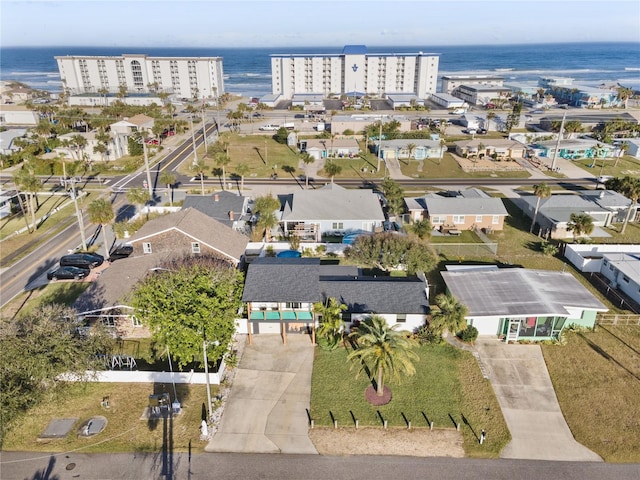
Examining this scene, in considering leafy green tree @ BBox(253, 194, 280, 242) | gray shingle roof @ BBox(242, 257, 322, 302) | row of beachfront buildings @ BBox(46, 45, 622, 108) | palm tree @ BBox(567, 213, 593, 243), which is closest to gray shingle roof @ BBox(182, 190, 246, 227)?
leafy green tree @ BBox(253, 194, 280, 242)

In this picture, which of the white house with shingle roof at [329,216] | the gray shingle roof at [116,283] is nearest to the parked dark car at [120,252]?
the gray shingle roof at [116,283]

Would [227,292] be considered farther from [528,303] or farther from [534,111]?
[534,111]

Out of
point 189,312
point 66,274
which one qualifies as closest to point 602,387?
point 189,312

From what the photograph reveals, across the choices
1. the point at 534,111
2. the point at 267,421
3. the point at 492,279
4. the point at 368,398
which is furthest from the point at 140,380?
the point at 534,111

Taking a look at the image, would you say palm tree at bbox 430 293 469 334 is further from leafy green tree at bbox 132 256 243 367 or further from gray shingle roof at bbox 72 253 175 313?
gray shingle roof at bbox 72 253 175 313

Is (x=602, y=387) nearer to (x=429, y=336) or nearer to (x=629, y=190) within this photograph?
(x=429, y=336)

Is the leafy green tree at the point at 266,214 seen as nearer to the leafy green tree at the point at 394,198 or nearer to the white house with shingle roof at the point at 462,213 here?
the leafy green tree at the point at 394,198
